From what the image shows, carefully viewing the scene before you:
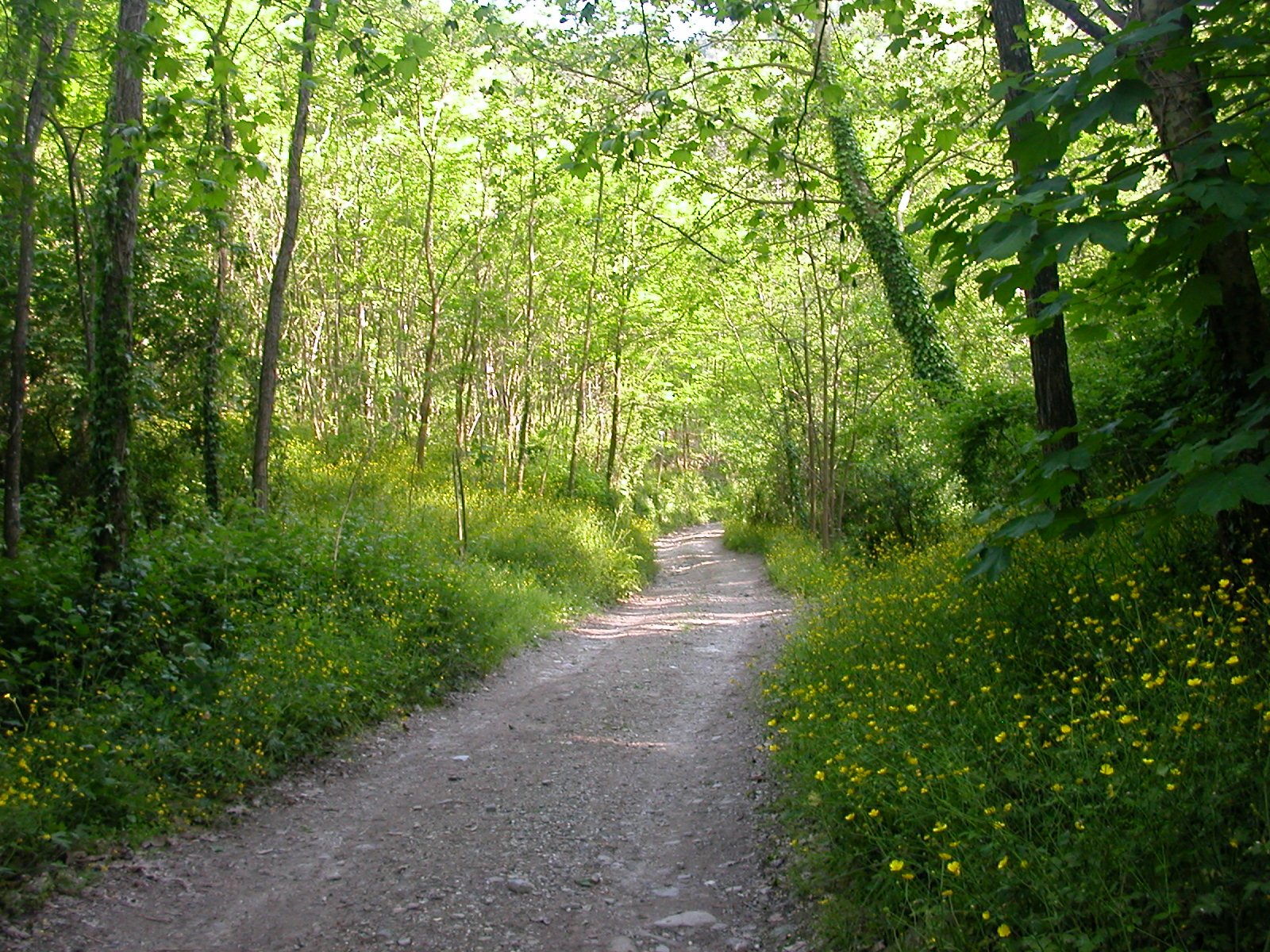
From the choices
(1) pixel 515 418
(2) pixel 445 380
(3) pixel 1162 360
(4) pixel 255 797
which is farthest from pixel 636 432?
(4) pixel 255 797

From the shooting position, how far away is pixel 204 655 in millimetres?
6883

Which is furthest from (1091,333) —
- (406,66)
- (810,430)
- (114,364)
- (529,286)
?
(810,430)

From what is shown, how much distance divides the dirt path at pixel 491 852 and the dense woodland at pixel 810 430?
1.22 feet

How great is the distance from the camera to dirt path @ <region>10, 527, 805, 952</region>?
4148 mm

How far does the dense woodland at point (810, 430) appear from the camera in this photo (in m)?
3.04

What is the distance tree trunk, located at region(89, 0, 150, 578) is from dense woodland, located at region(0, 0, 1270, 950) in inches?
1.2

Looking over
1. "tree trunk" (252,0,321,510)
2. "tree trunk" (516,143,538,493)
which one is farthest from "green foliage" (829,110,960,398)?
"tree trunk" (252,0,321,510)

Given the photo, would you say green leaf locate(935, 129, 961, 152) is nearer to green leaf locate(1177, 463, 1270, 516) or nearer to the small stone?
green leaf locate(1177, 463, 1270, 516)

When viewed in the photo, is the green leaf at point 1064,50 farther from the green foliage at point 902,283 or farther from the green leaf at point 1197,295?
the green foliage at point 902,283

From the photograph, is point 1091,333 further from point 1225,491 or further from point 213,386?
point 213,386

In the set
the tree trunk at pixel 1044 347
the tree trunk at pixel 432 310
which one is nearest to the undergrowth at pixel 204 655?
the tree trunk at pixel 432 310

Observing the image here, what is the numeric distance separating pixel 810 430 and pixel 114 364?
13.9 m

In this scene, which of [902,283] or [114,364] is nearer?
[114,364]

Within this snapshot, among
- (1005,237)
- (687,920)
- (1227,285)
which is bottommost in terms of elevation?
(687,920)
